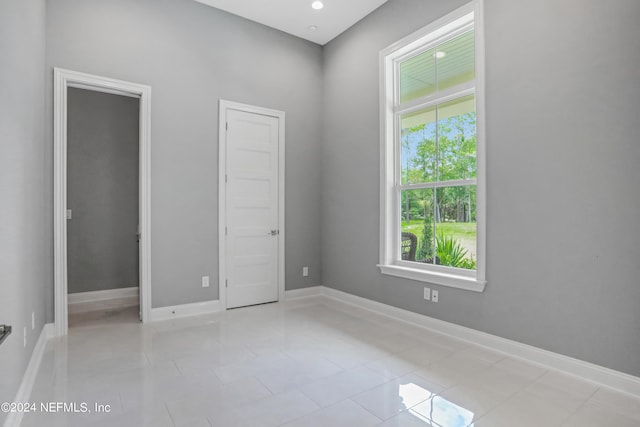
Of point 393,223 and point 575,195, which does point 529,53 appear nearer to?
point 575,195

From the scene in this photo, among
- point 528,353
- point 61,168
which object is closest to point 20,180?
point 61,168

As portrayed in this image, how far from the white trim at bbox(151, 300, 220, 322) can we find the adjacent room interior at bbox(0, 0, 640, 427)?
0.02m

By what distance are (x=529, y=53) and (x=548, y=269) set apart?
1677 millimetres

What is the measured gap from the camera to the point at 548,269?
2572 millimetres

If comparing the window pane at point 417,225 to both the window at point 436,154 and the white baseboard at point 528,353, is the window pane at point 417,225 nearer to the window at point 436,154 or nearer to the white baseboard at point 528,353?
the window at point 436,154

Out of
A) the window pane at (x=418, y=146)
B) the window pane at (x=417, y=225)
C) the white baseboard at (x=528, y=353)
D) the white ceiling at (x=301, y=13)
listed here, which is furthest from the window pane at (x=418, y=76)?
the white baseboard at (x=528, y=353)

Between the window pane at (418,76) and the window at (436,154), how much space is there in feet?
0.03

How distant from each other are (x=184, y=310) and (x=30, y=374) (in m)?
1.61

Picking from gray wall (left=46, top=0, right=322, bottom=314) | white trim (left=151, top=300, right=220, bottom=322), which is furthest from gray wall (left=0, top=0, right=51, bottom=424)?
white trim (left=151, top=300, right=220, bottom=322)

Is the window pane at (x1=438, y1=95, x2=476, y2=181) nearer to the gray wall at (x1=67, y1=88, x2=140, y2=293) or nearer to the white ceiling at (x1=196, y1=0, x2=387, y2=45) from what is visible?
the white ceiling at (x1=196, y1=0, x2=387, y2=45)

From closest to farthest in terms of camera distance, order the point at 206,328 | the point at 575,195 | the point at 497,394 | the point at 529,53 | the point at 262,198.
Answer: the point at 497,394 → the point at 575,195 → the point at 529,53 → the point at 206,328 → the point at 262,198

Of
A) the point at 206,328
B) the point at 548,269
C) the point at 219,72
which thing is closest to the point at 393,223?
the point at 548,269

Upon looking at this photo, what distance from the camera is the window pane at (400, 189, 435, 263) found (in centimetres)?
360

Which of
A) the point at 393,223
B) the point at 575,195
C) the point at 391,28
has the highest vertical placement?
the point at 391,28
